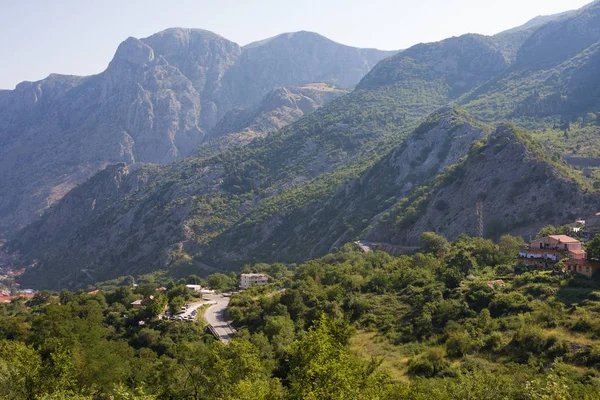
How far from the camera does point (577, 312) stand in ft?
138

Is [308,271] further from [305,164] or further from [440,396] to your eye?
[305,164]

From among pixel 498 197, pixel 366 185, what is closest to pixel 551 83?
pixel 366 185

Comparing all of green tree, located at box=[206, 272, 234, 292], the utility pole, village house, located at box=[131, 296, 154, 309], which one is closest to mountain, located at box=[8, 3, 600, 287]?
the utility pole

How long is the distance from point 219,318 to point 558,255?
43.3 metres

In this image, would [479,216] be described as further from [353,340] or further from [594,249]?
[353,340]

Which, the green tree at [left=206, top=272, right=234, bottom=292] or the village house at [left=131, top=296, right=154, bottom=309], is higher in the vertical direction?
the village house at [left=131, top=296, right=154, bottom=309]

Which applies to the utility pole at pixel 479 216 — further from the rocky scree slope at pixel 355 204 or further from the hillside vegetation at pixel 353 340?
the rocky scree slope at pixel 355 204

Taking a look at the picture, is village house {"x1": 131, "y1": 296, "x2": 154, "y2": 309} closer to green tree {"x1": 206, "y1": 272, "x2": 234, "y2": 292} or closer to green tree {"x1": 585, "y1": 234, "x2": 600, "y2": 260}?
green tree {"x1": 206, "y1": 272, "x2": 234, "y2": 292}

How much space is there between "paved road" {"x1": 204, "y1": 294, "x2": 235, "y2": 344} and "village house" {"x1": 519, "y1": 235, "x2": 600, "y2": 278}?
122ft

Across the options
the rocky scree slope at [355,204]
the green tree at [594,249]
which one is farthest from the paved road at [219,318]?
the green tree at [594,249]

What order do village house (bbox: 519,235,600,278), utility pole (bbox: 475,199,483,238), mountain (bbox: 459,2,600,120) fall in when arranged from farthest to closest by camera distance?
mountain (bbox: 459,2,600,120) < utility pole (bbox: 475,199,483,238) < village house (bbox: 519,235,600,278)

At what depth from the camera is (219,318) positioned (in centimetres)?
6366

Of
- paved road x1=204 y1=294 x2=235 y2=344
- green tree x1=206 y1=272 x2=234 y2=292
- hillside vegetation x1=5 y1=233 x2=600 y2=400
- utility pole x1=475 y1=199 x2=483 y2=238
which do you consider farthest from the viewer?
green tree x1=206 y1=272 x2=234 y2=292

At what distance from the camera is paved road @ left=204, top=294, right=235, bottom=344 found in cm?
5619
